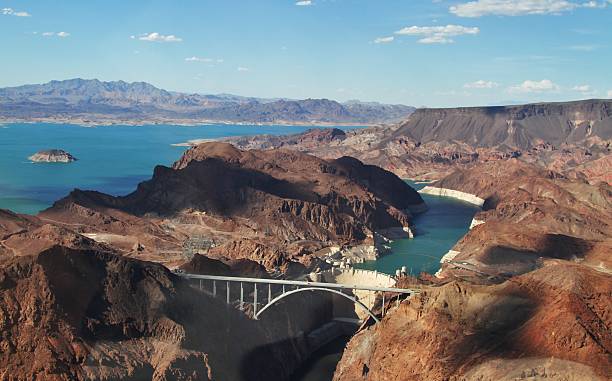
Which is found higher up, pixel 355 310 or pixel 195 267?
pixel 195 267

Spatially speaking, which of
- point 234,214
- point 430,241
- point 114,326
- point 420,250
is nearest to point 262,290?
point 114,326

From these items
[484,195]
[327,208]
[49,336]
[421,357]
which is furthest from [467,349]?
[484,195]

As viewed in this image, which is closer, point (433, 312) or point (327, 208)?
point (433, 312)

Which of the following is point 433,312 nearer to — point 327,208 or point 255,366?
point 255,366

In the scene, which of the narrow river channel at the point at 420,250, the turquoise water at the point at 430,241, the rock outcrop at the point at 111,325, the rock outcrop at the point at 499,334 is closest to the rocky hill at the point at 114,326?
the rock outcrop at the point at 111,325

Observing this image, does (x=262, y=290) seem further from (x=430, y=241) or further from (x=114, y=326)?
(x=430, y=241)

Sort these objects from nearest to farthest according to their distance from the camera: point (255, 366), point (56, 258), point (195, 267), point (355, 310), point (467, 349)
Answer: point (467, 349) < point (56, 258) < point (255, 366) < point (195, 267) < point (355, 310)

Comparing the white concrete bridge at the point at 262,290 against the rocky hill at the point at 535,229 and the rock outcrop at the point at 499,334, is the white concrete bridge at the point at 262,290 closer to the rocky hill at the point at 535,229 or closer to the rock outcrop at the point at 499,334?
the rock outcrop at the point at 499,334
